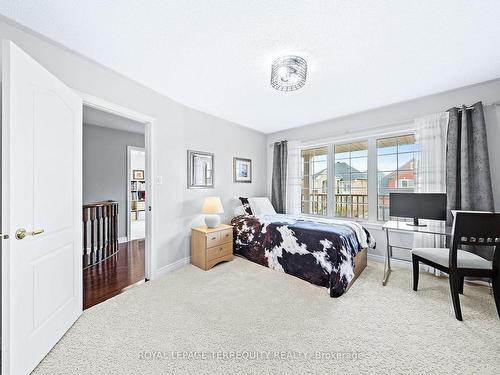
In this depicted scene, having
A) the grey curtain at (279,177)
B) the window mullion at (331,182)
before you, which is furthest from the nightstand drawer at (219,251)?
the window mullion at (331,182)

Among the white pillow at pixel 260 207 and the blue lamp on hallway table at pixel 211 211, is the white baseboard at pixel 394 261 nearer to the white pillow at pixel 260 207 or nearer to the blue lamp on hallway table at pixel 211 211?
the white pillow at pixel 260 207

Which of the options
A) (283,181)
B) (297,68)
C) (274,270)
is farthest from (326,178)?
(297,68)

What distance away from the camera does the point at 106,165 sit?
402cm

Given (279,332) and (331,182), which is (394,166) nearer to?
(331,182)

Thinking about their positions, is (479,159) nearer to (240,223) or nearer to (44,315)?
(240,223)

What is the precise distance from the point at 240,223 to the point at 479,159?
3.19m

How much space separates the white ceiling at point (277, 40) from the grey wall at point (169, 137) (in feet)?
0.44

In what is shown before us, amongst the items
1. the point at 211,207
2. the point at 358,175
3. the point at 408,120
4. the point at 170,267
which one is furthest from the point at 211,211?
the point at 408,120

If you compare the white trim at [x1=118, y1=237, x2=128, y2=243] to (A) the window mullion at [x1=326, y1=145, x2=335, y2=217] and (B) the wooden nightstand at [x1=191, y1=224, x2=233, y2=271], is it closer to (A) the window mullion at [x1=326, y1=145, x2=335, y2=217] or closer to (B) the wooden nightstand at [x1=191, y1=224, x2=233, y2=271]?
(B) the wooden nightstand at [x1=191, y1=224, x2=233, y2=271]

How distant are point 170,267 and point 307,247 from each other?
188 cm

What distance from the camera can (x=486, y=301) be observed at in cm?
203

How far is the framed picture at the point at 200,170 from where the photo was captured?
3.10 metres

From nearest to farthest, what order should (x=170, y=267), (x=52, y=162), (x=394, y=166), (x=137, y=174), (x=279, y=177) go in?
(x=52, y=162), (x=170, y=267), (x=394, y=166), (x=279, y=177), (x=137, y=174)

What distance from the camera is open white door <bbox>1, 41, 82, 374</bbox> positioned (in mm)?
1114
